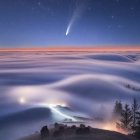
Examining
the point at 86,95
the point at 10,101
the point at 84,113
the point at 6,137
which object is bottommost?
the point at 6,137

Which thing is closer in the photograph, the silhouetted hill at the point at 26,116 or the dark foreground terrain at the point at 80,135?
the dark foreground terrain at the point at 80,135

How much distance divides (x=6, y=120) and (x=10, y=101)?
74.8ft

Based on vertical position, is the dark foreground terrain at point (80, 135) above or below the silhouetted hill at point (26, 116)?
below

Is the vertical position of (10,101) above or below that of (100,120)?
above

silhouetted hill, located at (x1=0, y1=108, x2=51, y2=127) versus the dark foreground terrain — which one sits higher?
silhouetted hill, located at (x1=0, y1=108, x2=51, y2=127)

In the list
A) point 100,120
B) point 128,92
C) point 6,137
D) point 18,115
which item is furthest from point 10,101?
point 128,92

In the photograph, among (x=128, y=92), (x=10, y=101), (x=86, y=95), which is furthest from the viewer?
(x=128, y=92)

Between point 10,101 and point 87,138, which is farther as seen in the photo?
point 10,101

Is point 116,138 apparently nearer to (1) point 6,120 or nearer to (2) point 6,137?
(2) point 6,137

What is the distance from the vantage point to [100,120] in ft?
230

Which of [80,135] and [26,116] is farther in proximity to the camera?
[26,116]

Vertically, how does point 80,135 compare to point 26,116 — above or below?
below

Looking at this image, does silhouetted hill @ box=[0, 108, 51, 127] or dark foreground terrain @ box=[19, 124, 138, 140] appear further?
silhouetted hill @ box=[0, 108, 51, 127]

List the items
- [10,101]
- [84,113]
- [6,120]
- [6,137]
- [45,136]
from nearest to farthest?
[45,136]
[6,137]
[6,120]
[84,113]
[10,101]
